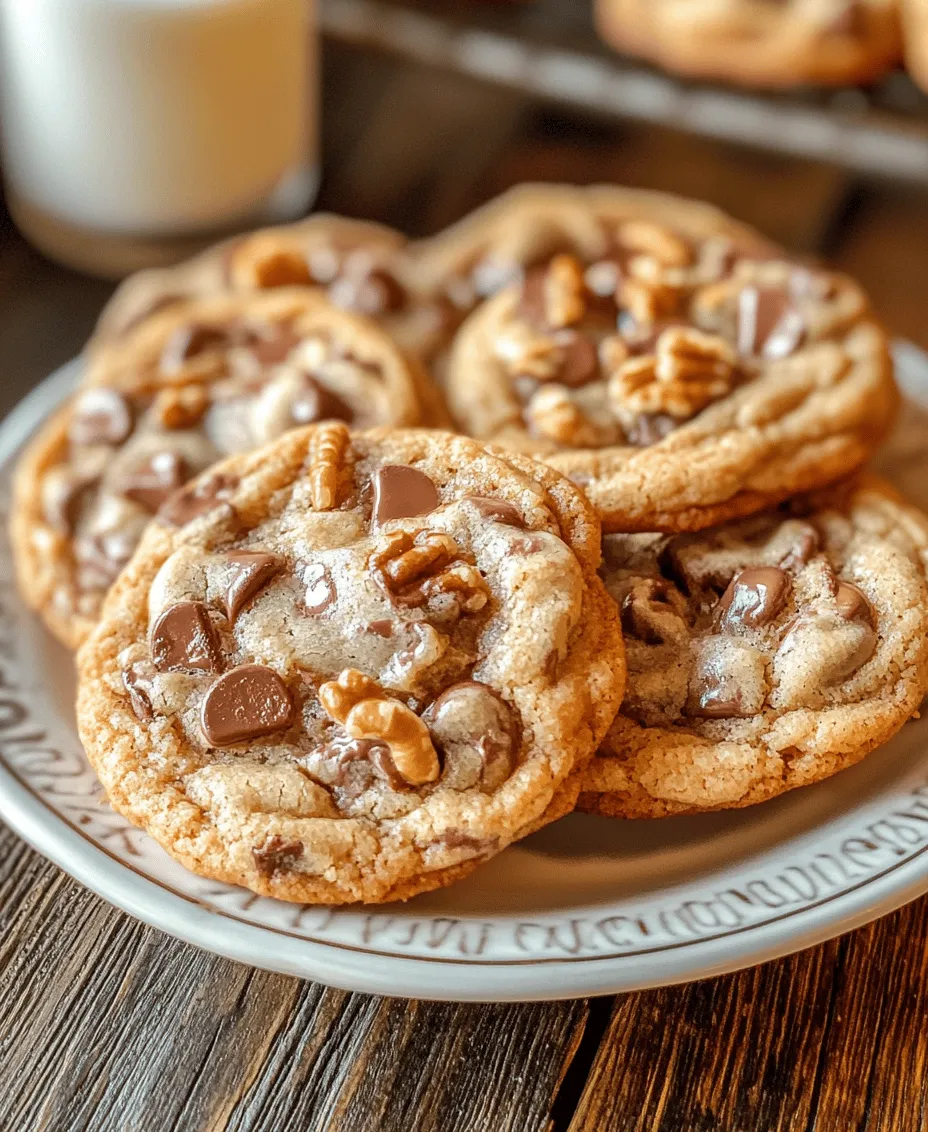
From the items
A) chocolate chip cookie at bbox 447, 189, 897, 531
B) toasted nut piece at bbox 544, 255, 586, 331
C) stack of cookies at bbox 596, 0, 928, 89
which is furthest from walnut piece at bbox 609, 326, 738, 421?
stack of cookies at bbox 596, 0, 928, 89

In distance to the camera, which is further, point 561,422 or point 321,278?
point 321,278

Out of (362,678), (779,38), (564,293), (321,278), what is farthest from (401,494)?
(779,38)

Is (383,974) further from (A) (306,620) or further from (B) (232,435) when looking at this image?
(B) (232,435)

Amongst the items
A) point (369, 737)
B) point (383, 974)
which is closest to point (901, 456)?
point (369, 737)

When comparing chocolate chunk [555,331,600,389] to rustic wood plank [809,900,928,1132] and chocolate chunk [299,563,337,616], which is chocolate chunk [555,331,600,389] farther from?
rustic wood plank [809,900,928,1132]

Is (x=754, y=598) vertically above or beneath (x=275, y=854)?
above

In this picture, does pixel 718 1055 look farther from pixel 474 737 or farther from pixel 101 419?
pixel 101 419
